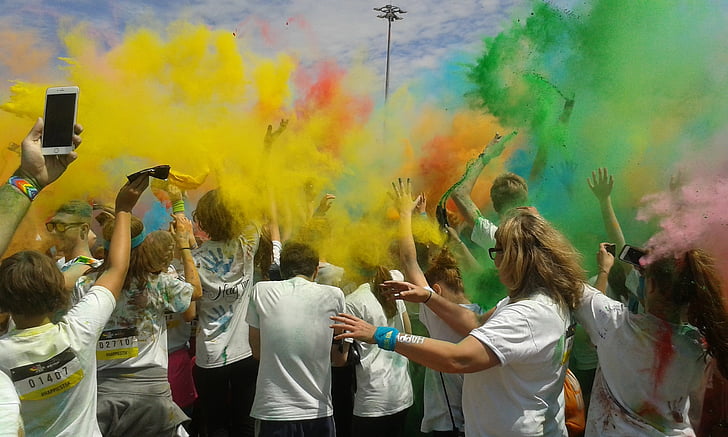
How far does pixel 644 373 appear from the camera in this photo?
2.41 m

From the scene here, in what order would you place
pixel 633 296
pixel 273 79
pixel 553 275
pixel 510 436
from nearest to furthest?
pixel 510 436, pixel 553 275, pixel 633 296, pixel 273 79

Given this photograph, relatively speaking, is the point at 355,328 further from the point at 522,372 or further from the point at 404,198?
the point at 404,198

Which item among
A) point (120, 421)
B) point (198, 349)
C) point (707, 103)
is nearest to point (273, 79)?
point (198, 349)

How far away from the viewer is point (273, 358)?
3.35 meters

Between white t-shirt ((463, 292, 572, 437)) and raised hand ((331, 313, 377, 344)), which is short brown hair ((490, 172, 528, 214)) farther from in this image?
raised hand ((331, 313, 377, 344))

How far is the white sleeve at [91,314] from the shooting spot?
8.02 ft

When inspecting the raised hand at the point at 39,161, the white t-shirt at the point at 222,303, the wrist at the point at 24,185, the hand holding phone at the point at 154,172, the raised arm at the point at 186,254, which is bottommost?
the white t-shirt at the point at 222,303

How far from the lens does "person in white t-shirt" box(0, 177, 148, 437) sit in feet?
7.58

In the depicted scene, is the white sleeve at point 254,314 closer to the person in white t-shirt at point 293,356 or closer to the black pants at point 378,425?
the person in white t-shirt at point 293,356

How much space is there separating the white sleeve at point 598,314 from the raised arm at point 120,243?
1.92 meters

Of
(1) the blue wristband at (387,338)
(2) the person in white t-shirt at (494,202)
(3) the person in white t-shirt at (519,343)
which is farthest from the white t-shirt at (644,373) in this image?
(2) the person in white t-shirt at (494,202)

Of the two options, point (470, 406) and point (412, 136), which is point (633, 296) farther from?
point (412, 136)

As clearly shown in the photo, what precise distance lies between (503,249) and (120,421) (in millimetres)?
2071

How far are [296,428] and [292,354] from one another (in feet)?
1.28
